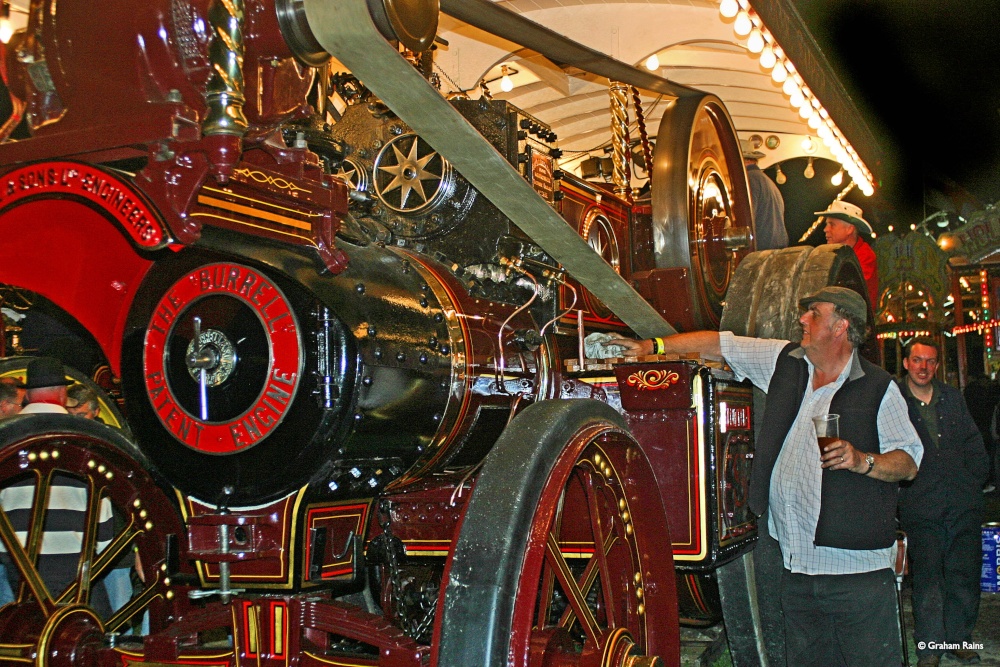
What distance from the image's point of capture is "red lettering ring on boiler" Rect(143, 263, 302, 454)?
250cm

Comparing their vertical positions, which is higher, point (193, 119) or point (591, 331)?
point (193, 119)

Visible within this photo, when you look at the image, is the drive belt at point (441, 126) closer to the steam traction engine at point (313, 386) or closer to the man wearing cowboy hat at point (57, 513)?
the steam traction engine at point (313, 386)

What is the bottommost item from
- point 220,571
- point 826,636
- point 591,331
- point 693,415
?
point 826,636

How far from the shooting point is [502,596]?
1.92 m

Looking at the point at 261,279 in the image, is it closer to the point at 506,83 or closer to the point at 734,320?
the point at 734,320

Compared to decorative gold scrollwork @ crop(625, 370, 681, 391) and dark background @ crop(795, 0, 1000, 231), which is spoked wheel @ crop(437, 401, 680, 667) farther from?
dark background @ crop(795, 0, 1000, 231)

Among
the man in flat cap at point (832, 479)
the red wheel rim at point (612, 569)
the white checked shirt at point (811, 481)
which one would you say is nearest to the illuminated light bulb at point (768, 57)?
the man in flat cap at point (832, 479)

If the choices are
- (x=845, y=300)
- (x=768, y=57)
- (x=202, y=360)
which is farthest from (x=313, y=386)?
(x=768, y=57)

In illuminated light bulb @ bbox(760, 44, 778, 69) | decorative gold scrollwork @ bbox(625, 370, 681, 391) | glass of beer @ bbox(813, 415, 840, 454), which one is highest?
illuminated light bulb @ bbox(760, 44, 778, 69)

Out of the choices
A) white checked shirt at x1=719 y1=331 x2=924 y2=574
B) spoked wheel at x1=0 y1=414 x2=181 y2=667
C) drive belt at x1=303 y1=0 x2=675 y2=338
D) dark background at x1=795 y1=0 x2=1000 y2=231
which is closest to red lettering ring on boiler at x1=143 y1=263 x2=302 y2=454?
spoked wheel at x1=0 y1=414 x2=181 y2=667

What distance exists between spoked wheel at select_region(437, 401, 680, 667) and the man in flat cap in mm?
741

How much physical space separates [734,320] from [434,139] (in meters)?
2.18

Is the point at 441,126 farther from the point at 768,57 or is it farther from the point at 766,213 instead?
the point at 768,57

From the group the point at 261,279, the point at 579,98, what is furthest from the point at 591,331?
the point at 579,98
